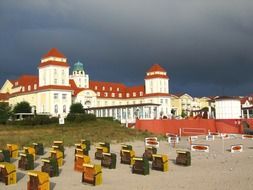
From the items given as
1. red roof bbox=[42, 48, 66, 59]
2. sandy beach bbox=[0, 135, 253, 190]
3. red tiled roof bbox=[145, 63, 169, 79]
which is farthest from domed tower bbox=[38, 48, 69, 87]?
sandy beach bbox=[0, 135, 253, 190]

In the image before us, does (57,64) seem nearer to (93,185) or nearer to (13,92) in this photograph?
(13,92)

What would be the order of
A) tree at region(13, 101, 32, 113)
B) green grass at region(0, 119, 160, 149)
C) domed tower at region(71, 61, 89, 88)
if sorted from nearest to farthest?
1. green grass at region(0, 119, 160, 149)
2. tree at region(13, 101, 32, 113)
3. domed tower at region(71, 61, 89, 88)

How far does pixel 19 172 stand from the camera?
18172 mm

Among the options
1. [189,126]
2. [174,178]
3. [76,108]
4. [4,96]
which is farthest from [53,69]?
[174,178]

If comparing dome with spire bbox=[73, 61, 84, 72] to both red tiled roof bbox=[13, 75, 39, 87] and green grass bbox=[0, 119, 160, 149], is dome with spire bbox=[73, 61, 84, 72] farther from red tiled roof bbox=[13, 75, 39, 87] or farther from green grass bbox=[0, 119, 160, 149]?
green grass bbox=[0, 119, 160, 149]

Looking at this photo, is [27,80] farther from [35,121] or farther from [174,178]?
[174,178]

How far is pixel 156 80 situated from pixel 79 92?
23.0 meters

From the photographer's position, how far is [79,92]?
301 feet

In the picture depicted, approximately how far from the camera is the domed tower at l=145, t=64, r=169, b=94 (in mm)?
103812

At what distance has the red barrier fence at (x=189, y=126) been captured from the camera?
47.1 m

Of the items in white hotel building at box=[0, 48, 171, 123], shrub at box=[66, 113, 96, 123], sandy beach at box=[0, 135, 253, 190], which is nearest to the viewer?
sandy beach at box=[0, 135, 253, 190]

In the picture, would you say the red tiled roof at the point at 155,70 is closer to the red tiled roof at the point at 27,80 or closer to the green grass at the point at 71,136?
the red tiled roof at the point at 27,80

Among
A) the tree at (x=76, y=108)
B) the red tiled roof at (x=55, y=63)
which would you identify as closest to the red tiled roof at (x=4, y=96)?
the red tiled roof at (x=55, y=63)

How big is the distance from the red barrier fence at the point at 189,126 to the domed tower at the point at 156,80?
49659 millimetres
